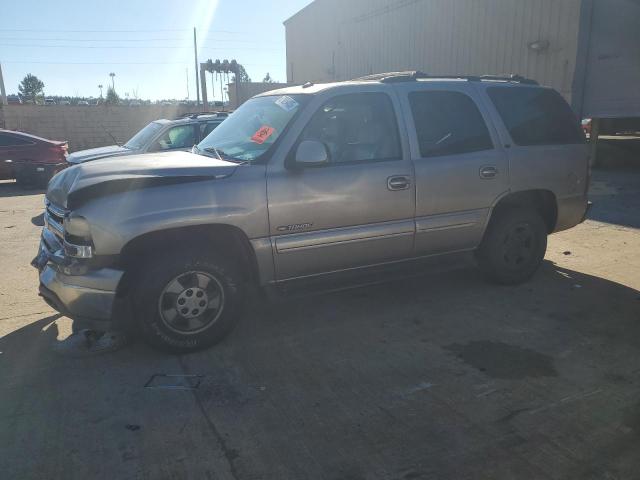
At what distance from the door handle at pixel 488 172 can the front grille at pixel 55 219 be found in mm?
3580

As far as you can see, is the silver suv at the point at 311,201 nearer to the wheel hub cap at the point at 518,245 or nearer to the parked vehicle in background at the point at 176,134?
the wheel hub cap at the point at 518,245

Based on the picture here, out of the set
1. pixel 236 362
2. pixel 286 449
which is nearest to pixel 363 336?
pixel 236 362

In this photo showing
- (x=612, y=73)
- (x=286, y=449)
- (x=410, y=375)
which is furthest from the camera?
(x=612, y=73)

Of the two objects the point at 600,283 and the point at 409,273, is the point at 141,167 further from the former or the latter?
the point at 600,283

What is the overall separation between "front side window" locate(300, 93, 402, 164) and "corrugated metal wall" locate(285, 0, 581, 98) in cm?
1149

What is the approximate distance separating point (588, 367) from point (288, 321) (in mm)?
2388

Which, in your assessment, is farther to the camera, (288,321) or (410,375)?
(288,321)

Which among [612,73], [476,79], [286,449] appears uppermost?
[612,73]

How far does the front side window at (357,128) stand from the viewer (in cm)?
407

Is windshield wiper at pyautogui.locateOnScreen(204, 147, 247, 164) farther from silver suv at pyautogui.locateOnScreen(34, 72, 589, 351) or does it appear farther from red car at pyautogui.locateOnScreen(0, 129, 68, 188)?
red car at pyautogui.locateOnScreen(0, 129, 68, 188)

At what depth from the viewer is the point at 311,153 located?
12.2 feet

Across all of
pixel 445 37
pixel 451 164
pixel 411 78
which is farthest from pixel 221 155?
pixel 445 37

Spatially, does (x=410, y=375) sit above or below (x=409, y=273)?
below

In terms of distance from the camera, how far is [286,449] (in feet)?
8.83
